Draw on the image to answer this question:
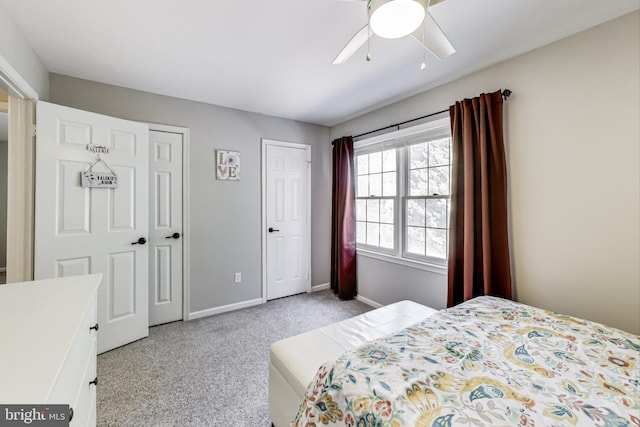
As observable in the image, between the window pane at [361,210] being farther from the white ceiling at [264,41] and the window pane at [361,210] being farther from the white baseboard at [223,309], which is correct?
the white baseboard at [223,309]

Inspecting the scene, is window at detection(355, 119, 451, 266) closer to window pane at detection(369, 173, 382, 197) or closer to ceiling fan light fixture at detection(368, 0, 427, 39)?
window pane at detection(369, 173, 382, 197)

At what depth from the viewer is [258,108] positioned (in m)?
3.16

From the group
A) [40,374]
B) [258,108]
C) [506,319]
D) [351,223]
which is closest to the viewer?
[40,374]

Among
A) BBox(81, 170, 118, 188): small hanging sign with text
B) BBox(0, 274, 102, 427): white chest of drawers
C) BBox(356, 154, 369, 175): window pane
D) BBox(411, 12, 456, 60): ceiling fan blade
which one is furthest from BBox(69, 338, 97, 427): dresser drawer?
BBox(356, 154, 369, 175): window pane

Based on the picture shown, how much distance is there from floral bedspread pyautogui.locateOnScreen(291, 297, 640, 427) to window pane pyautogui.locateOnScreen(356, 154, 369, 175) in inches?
93.7

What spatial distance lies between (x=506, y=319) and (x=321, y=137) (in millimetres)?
3119

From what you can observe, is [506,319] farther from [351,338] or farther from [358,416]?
[358,416]

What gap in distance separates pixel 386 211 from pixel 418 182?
1.79ft

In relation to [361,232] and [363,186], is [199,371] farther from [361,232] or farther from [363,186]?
[363,186]

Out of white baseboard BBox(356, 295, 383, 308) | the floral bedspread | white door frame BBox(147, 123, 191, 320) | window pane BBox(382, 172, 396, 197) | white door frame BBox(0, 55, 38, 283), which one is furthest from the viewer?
white baseboard BBox(356, 295, 383, 308)

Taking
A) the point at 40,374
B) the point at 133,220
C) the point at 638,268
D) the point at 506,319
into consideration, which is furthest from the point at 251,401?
the point at 638,268

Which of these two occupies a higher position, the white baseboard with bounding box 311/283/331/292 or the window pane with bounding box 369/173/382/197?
the window pane with bounding box 369/173/382/197

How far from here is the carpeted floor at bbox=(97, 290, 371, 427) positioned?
63.2 inches

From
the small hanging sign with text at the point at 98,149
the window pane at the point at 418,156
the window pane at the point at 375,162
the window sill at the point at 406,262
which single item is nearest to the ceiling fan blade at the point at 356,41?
the window pane at the point at 418,156
